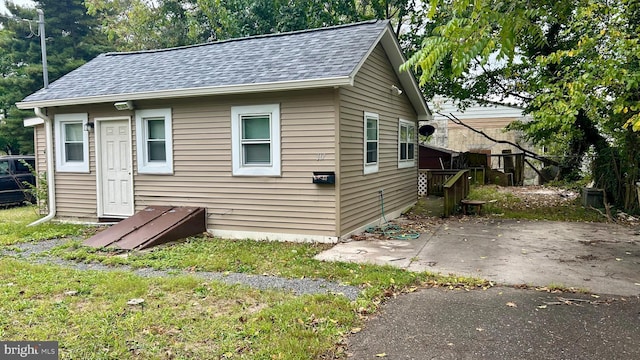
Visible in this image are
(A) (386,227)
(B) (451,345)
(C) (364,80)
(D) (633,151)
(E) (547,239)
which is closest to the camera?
(B) (451,345)

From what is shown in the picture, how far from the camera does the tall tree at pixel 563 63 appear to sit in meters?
3.77

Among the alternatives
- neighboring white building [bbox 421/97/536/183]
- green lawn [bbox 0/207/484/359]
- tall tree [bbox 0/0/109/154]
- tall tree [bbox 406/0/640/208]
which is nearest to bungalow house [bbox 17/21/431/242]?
green lawn [bbox 0/207/484/359]

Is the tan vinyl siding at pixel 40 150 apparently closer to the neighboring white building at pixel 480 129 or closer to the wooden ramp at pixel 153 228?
the wooden ramp at pixel 153 228

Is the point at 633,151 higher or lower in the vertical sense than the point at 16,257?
higher

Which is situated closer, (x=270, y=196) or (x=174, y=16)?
(x=270, y=196)

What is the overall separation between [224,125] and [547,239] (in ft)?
19.4

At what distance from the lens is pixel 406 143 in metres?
10.6

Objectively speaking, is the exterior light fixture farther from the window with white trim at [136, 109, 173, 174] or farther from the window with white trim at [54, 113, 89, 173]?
the window with white trim at [54, 113, 89, 173]

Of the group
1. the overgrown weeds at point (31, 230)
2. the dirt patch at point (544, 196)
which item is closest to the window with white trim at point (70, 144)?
the overgrown weeds at point (31, 230)

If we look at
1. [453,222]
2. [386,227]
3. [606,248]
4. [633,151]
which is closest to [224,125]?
[386,227]

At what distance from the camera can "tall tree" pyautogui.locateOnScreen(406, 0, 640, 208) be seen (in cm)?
377

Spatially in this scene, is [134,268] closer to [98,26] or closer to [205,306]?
[205,306]

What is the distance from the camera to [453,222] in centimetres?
884

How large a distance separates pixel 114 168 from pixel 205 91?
292 centimetres
